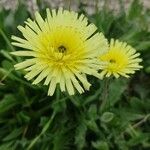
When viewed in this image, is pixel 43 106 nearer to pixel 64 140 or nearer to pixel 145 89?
pixel 64 140

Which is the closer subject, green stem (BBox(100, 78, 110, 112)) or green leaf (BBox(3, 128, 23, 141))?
green stem (BBox(100, 78, 110, 112))

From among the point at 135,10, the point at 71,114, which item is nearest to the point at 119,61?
the point at 71,114

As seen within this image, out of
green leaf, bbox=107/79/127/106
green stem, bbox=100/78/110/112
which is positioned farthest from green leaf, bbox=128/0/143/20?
green stem, bbox=100/78/110/112

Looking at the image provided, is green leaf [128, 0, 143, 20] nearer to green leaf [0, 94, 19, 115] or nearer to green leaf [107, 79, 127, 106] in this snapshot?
green leaf [107, 79, 127, 106]

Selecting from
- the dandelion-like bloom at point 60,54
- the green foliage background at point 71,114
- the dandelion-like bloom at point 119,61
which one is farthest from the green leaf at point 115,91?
the dandelion-like bloom at point 60,54

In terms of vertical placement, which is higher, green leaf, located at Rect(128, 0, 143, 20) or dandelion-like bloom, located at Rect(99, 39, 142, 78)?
green leaf, located at Rect(128, 0, 143, 20)

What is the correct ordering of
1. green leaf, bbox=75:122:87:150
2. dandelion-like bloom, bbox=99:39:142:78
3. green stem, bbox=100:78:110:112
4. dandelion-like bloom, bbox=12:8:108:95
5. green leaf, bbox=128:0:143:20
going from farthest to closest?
green leaf, bbox=128:0:143:20
green leaf, bbox=75:122:87:150
green stem, bbox=100:78:110:112
dandelion-like bloom, bbox=99:39:142:78
dandelion-like bloom, bbox=12:8:108:95
